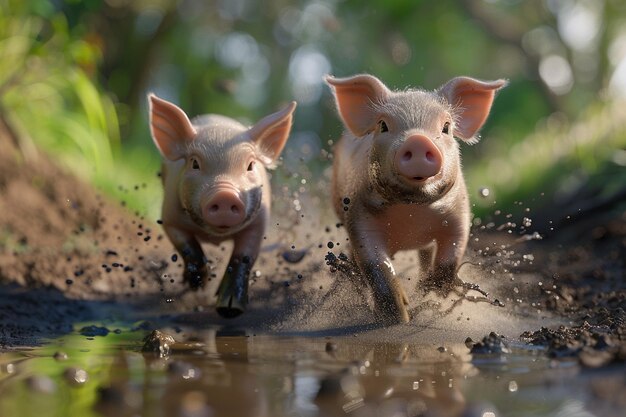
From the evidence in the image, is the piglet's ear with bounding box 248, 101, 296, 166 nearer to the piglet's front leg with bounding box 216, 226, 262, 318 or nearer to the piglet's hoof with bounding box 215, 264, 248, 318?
the piglet's front leg with bounding box 216, 226, 262, 318

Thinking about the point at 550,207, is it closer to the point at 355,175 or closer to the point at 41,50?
the point at 355,175

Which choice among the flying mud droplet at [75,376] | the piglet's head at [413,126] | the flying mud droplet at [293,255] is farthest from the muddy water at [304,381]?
the flying mud droplet at [293,255]

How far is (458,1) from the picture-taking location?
59.6ft

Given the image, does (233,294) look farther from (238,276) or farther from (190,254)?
(190,254)

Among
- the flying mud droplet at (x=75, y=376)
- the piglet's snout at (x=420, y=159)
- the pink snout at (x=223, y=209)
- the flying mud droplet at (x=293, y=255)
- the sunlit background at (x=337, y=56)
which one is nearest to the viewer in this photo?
the flying mud droplet at (x=75, y=376)

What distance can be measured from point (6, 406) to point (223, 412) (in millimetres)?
729

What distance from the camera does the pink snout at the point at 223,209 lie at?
15.5ft

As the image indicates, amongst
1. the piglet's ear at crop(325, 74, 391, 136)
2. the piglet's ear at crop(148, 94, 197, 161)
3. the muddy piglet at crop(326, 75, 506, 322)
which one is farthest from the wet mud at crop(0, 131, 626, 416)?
the piglet's ear at crop(325, 74, 391, 136)

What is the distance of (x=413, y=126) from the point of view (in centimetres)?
436

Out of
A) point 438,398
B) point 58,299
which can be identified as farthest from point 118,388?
point 58,299

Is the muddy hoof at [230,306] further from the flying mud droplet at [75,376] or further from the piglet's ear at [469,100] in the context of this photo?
the flying mud droplet at [75,376]

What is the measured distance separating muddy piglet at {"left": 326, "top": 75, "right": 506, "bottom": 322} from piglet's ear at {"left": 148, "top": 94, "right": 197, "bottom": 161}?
1.08m

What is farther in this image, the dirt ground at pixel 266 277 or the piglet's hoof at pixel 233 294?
the piglet's hoof at pixel 233 294

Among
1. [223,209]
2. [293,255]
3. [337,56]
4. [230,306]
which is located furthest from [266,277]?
[337,56]
